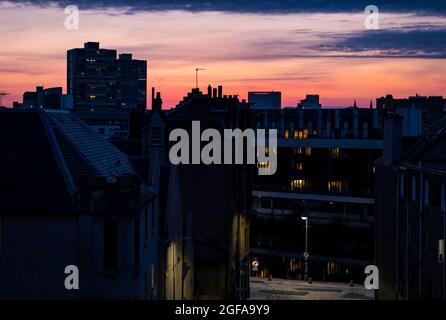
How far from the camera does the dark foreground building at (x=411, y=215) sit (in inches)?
1984

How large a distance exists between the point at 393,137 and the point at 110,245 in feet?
113

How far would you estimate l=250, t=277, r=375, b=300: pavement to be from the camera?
78.4 meters

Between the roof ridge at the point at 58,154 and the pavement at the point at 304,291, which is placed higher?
the roof ridge at the point at 58,154

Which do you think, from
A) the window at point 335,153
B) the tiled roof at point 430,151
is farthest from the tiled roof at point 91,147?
the window at point 335,153

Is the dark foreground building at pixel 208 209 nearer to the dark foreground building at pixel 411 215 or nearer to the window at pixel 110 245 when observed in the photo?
the dark foreground building at pixel 411 215

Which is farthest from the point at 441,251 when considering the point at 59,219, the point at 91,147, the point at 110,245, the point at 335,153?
the point at 335,153

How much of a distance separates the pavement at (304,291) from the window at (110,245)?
40.1 metres

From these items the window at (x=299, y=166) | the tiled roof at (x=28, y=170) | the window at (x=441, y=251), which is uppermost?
the tiled roof at (x=28, y=170)

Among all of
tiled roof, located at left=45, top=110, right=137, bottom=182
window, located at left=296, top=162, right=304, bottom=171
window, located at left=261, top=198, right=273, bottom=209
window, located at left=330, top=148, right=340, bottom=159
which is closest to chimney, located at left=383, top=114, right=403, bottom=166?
tiled roof, located at left=45, top=110, right=137, bottom=182

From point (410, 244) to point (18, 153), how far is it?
3053 cm

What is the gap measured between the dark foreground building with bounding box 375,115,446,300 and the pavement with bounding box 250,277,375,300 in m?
7.84

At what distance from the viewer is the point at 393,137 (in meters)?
65.6

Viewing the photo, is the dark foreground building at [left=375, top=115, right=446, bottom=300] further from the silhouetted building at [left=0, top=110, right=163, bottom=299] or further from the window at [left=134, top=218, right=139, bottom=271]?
the silhouetted building at [left=0, top=110, right=163, bottom=299]
